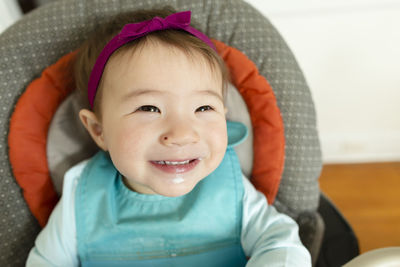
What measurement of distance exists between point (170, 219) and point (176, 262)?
0.32 ft

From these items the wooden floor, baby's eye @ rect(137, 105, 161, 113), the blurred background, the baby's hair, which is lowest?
the wooden floor

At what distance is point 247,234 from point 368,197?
0.96m

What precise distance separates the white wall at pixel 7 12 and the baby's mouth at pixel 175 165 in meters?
0.84

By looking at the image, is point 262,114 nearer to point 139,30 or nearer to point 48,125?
point 139,30

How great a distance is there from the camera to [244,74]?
0.82m

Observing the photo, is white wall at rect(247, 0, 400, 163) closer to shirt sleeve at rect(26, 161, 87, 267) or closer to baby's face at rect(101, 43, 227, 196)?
baby's face at rect(101, 43, 227, 196)

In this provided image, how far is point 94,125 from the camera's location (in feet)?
2.58

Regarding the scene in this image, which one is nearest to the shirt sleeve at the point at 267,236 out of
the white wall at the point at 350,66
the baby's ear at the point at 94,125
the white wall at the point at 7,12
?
the baby's ear at the point at 94,125

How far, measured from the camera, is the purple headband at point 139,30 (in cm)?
67

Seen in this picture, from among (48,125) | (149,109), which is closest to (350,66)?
(149,109)

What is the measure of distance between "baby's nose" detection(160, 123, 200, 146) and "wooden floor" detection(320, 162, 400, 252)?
102cm

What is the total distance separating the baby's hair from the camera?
2.28 ft

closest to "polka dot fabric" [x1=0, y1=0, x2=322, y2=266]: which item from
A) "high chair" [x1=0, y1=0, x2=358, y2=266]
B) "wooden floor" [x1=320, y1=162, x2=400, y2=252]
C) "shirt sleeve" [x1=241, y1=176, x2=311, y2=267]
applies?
"high chair" [x1=0, y1=0, x2=358, y2=266]

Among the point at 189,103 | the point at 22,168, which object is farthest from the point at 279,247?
the point at 22,168
